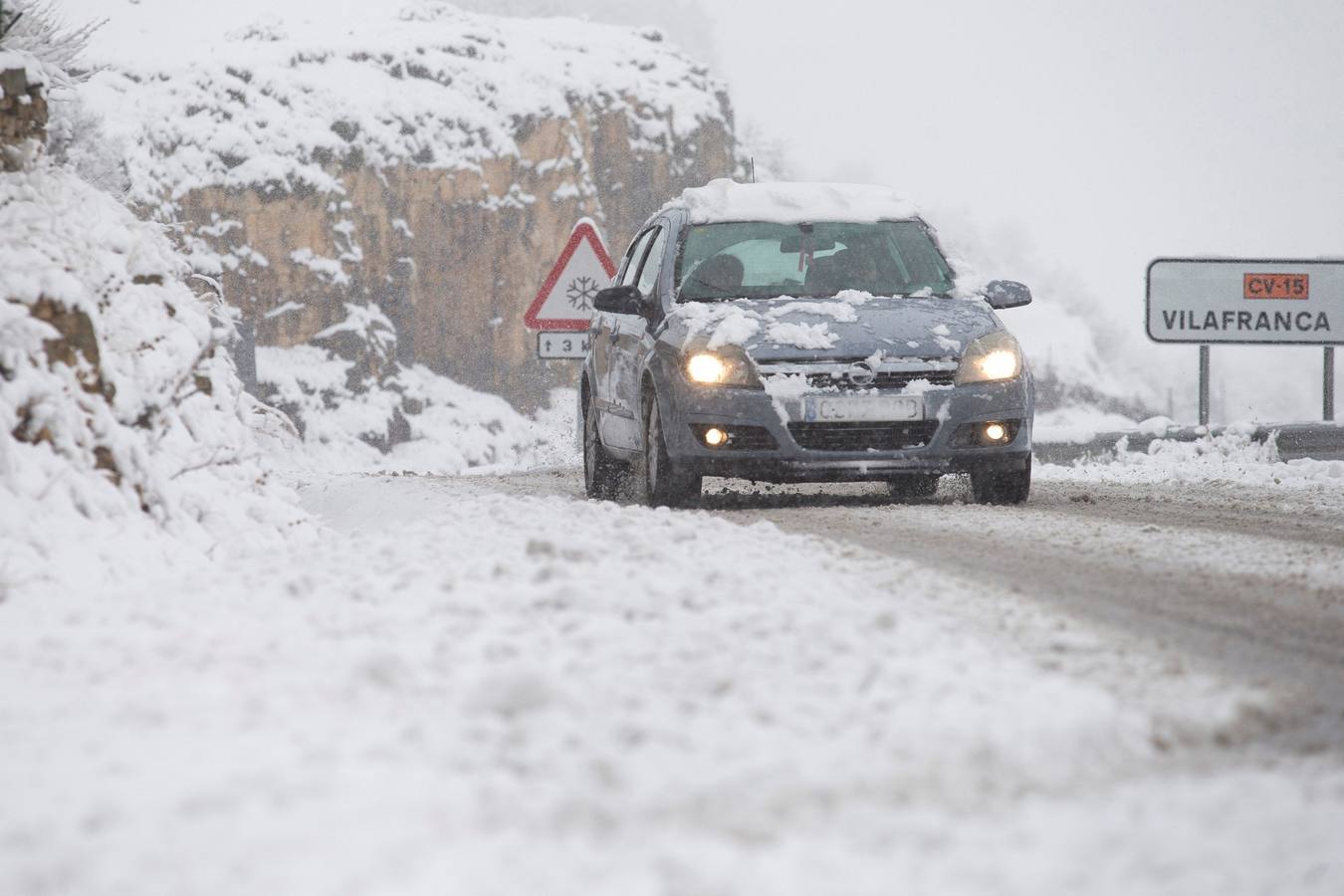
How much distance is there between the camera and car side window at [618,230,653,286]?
9797mm

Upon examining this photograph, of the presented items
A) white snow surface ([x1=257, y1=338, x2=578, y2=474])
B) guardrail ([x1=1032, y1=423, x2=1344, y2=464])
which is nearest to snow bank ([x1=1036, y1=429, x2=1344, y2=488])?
guardrail ([x1=1032, y1=423, x2=1344, y2=464])

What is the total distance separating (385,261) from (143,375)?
10511cm

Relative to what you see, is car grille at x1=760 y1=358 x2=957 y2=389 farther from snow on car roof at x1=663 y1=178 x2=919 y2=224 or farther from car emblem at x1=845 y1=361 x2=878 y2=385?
snow on car roof at x1=663 y1=178 x2=919 y2=224

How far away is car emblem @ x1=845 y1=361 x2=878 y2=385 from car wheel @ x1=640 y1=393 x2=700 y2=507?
0.89 metres

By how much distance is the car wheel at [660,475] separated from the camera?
25.3ft

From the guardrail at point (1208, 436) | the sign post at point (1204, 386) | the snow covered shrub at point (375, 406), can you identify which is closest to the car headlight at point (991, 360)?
the guardrail at point (1208, 436)

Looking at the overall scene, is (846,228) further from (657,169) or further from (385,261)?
(657,169)

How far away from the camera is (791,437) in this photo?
24.6ft

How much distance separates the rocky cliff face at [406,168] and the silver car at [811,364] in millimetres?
94215

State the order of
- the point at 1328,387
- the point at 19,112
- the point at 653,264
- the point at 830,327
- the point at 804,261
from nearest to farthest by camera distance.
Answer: the point at 19,112 → the point at 830,327 → the point at 804,261 → the point at 653,264 → the point at 1328,387

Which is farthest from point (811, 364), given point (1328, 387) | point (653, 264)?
point (1328, 387)

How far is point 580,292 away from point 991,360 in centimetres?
704

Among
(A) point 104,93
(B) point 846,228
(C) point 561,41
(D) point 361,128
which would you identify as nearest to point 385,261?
(D) point 361,128

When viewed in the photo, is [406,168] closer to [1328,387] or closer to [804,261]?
[1328,387]
